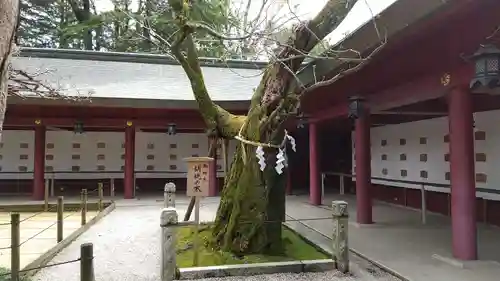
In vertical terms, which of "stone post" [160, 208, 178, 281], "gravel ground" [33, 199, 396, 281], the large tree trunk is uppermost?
the large tree trunk

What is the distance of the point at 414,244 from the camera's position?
6016 mm

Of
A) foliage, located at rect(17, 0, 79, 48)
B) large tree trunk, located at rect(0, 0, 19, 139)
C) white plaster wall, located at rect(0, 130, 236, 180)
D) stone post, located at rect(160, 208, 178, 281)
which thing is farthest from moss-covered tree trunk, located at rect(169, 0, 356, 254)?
foliage, located at rect(17, 0, 79, 48)

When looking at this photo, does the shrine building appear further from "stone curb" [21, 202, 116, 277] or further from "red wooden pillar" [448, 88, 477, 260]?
"stone curb" [21, 202, 116, 277]

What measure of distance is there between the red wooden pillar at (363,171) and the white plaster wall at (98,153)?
21.9ft

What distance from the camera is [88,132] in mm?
13781

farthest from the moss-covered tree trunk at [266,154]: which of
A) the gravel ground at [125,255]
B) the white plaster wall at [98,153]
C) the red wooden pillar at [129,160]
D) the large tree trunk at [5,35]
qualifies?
the white plaster wall at [98,153]

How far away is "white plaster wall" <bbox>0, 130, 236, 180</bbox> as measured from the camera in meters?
13.3

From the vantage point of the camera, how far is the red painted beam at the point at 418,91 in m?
4.72

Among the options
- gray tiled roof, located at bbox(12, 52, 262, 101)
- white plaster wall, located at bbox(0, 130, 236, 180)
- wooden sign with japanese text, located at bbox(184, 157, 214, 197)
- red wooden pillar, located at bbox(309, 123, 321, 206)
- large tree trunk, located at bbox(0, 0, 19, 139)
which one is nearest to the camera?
large tree trunk, located at bbox(0, 0, 19, 139)

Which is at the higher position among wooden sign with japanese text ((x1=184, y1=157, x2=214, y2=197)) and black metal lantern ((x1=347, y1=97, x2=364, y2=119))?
black metal lantern ((x1=347, y1=97, x2=364, y2=119))

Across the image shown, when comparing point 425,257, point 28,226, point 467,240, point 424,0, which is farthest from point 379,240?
point 28,226

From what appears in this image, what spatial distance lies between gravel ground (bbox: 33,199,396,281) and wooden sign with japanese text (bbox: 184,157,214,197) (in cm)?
100

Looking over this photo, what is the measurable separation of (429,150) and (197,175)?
595 cm

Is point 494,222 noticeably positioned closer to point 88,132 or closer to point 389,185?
point 389,185
